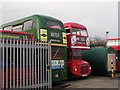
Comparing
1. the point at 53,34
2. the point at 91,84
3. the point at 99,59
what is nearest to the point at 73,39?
the point at 53,34

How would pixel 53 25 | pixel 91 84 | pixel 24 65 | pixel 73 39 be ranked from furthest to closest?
pixel 73 39 < pixel 91 84 < pixel 53 25 < pixel 24 65

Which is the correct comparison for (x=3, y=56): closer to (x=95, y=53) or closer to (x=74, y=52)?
(x=74, y=52)

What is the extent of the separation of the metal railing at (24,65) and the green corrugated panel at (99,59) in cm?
806

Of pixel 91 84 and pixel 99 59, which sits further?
pixel 99 59

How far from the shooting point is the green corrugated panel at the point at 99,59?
46.3 feet

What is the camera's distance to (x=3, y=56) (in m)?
5.82

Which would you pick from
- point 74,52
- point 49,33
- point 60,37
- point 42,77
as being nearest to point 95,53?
point 74,52

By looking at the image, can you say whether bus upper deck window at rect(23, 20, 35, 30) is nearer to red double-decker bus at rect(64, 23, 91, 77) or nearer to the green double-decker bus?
the green double-decker bus

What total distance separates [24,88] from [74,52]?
6.33 meters

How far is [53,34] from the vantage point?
32.5ft

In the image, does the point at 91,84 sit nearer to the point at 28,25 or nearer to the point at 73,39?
the point at 73,39

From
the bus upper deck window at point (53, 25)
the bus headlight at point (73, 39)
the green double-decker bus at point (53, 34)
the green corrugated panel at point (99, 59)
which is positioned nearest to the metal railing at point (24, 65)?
the green double-decker bus at point (53, 34)

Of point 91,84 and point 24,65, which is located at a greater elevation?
point 24,65

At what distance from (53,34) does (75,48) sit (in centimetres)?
287
